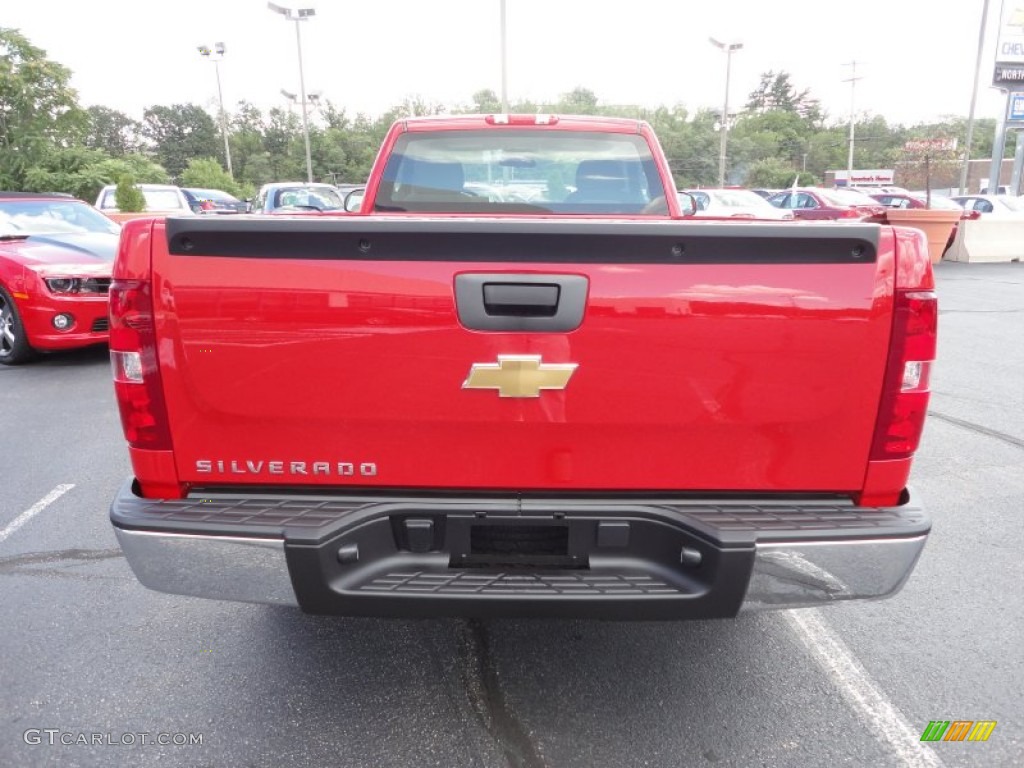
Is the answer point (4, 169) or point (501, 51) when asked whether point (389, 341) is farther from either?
point (4, 169)

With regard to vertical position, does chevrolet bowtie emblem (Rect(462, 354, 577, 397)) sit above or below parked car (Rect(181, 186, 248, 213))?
below

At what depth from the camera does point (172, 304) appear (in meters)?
1.94

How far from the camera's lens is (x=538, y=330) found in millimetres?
1930

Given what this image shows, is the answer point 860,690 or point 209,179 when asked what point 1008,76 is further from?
point 209,179

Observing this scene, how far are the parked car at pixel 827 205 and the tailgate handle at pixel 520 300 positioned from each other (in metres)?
18.1

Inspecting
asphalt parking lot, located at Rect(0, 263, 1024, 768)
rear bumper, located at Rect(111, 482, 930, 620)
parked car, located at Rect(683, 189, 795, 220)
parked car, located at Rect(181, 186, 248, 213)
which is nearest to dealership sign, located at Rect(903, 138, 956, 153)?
parked car, located at Rect(683, 189, 795, 220)

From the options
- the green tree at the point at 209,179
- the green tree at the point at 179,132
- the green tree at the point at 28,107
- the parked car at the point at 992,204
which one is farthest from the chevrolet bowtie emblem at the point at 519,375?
the green tree at the point at 179,132

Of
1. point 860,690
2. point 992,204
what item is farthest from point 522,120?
point 992,204

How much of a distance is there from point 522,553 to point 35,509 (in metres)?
3.33

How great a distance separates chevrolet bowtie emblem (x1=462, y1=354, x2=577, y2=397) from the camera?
76.4 inches

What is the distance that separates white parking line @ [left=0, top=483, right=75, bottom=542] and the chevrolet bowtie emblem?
3.15 m

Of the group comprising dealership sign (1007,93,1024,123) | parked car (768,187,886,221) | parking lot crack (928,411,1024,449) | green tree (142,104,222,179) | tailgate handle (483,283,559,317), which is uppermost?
green tree (142,104,222,179)

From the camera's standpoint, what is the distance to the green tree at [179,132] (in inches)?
3376

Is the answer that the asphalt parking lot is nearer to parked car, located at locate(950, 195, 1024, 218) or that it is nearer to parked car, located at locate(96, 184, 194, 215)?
parked car, located at locate(96, 184, 194, 215)
